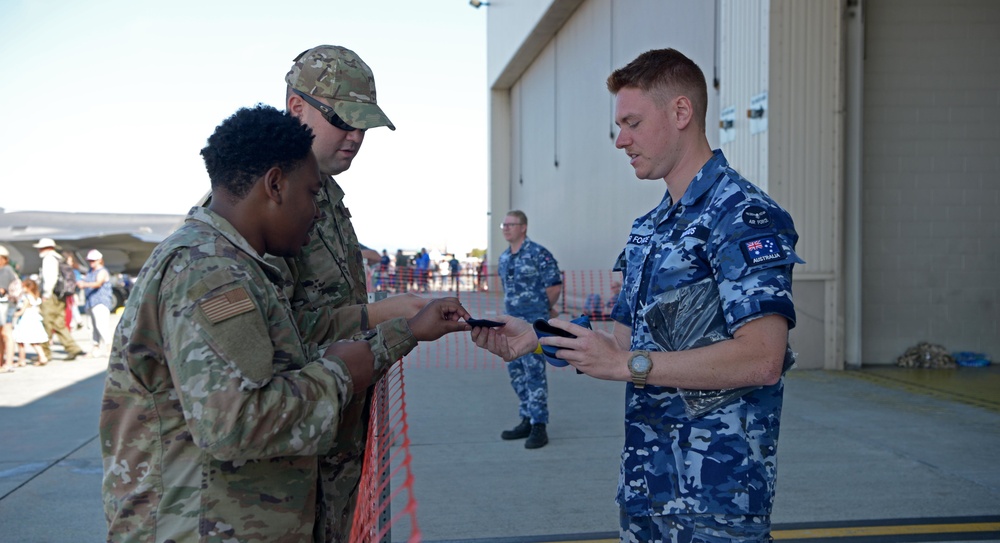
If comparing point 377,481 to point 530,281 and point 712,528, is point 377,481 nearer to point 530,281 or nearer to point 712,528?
point 712,528

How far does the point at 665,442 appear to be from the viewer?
2160 mm

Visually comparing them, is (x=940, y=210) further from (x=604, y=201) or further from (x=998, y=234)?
(x=604, y=201)

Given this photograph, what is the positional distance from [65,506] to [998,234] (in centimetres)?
1139

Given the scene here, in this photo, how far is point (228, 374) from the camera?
1579mm

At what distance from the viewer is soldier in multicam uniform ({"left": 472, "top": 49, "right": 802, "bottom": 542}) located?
197cm

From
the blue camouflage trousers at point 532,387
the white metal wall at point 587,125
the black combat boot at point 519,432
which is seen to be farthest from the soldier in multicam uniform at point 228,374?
the white metal wall at point 587,125

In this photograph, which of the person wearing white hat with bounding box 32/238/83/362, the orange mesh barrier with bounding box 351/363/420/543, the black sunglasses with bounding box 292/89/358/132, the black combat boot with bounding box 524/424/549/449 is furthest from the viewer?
the person wearing white hat with bounding box 32/238/83/362

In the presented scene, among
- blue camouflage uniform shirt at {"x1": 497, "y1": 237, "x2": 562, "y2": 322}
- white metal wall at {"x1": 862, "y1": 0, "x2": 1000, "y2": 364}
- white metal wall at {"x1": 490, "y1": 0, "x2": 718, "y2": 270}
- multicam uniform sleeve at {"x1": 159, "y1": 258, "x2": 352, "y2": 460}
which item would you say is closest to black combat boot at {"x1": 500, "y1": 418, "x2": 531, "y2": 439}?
blue camouflage uniform shirt at {"x1": 497, "y1": 237, "x2": 562, "y2": 322}

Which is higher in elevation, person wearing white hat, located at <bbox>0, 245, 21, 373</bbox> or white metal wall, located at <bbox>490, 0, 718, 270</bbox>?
white metal wall, located at <bbox>490, 0, 718, 270</bbox>

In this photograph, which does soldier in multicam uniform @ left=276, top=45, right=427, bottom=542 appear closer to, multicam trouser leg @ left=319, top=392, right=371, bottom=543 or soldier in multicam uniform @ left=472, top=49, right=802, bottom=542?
multicam trouser leg @ left=319, top=392, right=371, bottom=543

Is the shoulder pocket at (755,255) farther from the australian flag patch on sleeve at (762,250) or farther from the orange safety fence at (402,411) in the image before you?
the orange safety fence at (402,411)

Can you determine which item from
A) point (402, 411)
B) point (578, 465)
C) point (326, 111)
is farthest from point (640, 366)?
point (578, 465)

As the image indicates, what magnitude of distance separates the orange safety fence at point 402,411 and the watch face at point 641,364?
0.62m

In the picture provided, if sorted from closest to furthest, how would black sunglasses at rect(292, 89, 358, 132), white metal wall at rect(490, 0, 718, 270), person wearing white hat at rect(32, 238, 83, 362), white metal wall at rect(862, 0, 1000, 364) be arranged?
1. black sunglasses at rect(292, 89, 358, 132)
2. white metal wall at rect(862, 0, 1000, 364)
3. person wearing white hat at rect(32, 238, 83, 362)
4. white metal wall at rect(490, 0, 718, 270)
